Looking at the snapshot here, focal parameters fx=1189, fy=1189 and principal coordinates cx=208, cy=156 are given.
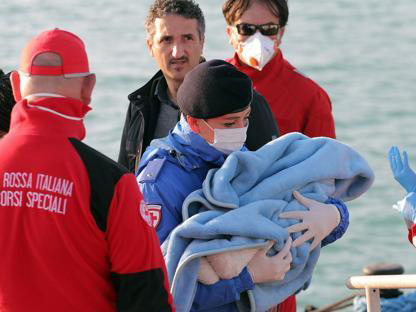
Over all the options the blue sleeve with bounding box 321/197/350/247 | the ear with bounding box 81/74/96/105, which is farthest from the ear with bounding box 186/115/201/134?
the ear with bounding box 81/74/96/105

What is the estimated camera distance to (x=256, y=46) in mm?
5266

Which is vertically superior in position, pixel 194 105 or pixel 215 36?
pixel 194 105

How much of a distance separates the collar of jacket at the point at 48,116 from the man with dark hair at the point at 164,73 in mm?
1363

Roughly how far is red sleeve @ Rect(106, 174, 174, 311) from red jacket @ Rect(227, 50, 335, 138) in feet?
6.27

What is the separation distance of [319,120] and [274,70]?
1.20 feet

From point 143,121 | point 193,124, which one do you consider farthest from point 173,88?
point 193,124

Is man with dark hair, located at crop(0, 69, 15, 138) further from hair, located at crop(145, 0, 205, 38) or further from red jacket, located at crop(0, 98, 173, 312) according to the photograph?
hair, located at crop(145, 0, 205, 38)

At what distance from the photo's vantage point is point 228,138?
3.94 meters

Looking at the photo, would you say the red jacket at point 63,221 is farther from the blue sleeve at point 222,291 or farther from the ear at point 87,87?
the blue sleeve at point 222,291

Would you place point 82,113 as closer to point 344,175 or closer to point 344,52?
point 344,175

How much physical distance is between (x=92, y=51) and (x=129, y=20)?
1748 mm

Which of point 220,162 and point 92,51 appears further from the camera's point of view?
point 92,51

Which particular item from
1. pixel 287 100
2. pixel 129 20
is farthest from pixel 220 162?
pixel 129 20

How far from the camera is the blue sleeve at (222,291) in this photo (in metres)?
3.78
